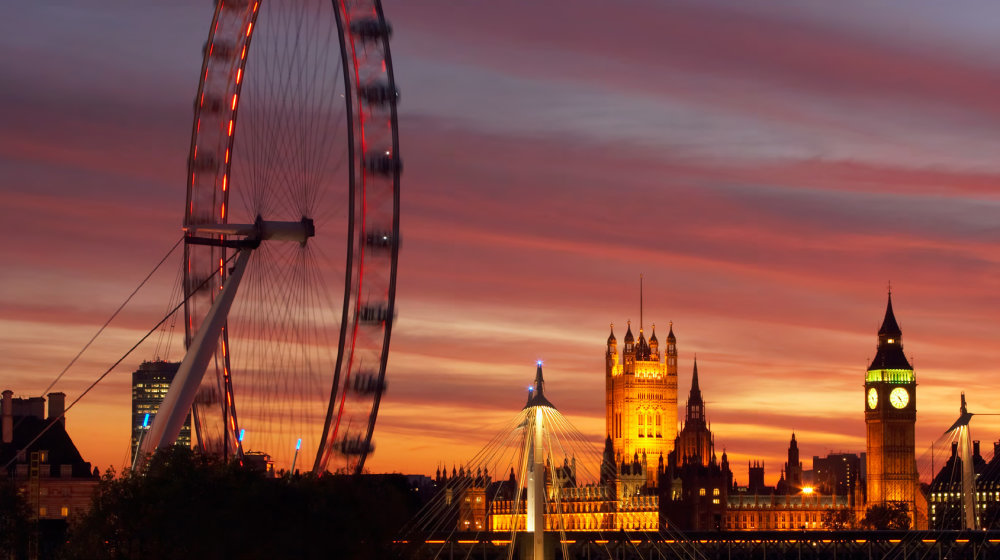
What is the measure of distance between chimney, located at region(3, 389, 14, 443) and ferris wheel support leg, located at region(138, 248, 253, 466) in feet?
207

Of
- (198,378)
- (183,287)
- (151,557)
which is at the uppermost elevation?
(183,287)

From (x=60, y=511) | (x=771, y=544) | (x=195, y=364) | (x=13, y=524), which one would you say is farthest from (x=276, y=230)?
(x=771, y=544)

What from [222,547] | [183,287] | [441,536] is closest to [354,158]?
[183,287]

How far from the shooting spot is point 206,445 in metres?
63.6

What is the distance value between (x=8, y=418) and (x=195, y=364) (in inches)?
2594

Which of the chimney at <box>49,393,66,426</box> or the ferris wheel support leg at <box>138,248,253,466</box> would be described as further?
the chimney at <box>49,393,66,426</box>

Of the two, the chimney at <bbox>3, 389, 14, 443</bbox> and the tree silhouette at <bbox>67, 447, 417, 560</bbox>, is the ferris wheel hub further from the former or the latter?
the chimney at <bbox>3, 389, 14, 443</bbox>

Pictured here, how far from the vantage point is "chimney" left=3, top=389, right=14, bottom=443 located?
117 meters

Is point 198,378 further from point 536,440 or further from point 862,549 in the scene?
point 862,549

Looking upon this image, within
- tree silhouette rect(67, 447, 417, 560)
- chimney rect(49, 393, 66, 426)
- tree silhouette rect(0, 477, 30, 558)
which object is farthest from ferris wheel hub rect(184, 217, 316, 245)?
chimney rect(49, 393, 66, 426)

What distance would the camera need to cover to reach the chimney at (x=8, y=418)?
384 ft

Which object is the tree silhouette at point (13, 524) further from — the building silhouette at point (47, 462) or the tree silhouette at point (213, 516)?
the building silhouette at point (47, 462)

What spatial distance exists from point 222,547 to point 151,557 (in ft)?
8.77

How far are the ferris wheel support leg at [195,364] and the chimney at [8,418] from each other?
6298 centimetres
